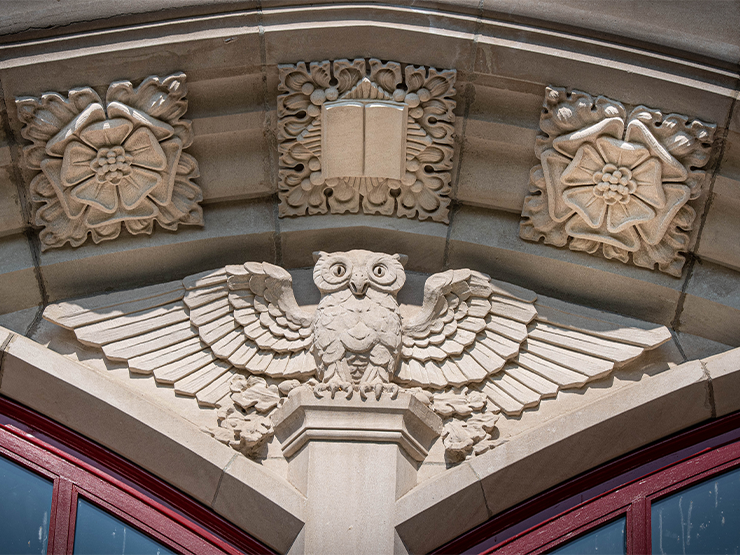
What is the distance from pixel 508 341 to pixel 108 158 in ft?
6.73

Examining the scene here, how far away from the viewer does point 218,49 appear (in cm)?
481

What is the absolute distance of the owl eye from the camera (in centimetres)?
482

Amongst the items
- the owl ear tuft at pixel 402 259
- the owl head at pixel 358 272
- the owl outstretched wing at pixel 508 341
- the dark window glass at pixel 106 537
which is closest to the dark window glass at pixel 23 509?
the dark window glass at pixel 106 537

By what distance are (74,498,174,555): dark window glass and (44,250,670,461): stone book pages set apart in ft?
1.84

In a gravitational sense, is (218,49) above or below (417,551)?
above

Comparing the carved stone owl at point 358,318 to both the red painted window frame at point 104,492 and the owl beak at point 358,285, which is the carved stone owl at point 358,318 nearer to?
the owl beak at point 358,285

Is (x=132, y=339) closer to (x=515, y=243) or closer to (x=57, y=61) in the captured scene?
(x=57, y=61)

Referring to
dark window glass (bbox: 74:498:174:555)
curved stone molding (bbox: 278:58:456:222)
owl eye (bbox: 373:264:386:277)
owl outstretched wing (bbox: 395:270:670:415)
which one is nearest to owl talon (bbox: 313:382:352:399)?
owl outstretched wing (bbox: 395:270:670:415)

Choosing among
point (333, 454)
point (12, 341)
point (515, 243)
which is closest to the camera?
point (333, 454)

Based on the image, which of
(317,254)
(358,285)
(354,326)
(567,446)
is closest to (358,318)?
(354,326)

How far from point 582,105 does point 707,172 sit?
0.65 meters

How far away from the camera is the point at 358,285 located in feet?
15.4

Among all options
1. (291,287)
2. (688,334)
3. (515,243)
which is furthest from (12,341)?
(688,334)

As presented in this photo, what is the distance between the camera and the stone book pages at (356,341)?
4.52m
